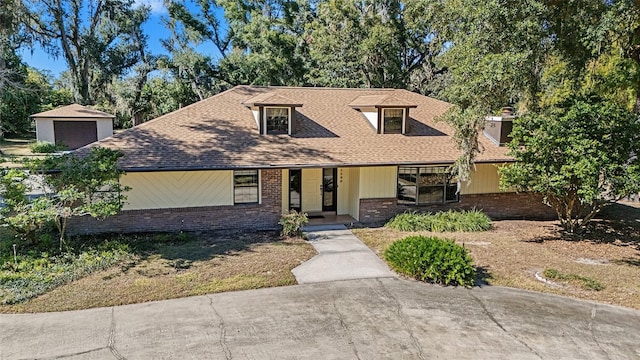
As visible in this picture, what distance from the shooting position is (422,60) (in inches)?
1001

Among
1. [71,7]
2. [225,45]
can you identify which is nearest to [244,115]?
[225,45]

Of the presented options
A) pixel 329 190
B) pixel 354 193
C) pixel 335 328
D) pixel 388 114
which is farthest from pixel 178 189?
pixel 388 114

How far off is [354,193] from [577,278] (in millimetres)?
6768

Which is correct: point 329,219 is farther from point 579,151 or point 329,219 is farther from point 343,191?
point 579,151

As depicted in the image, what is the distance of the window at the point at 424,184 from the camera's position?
1392 cm

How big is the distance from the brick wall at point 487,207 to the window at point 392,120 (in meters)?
2.76

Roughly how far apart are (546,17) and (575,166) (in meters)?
3.85

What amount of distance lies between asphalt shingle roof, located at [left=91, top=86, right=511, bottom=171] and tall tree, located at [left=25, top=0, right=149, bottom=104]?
2151cm

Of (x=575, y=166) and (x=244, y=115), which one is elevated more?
(x=244, y=115)

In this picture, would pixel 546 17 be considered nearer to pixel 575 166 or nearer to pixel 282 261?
pixel 575 166

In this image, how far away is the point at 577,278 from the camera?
908 cm

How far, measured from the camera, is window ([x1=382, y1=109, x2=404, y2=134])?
49.4 ft

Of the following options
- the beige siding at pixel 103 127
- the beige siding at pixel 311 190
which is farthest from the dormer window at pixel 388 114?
the beige siding at pixel 103 127

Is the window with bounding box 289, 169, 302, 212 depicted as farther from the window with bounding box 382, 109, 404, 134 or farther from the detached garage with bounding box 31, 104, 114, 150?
the detached garage with bounding box 31, 104, 114, 150
